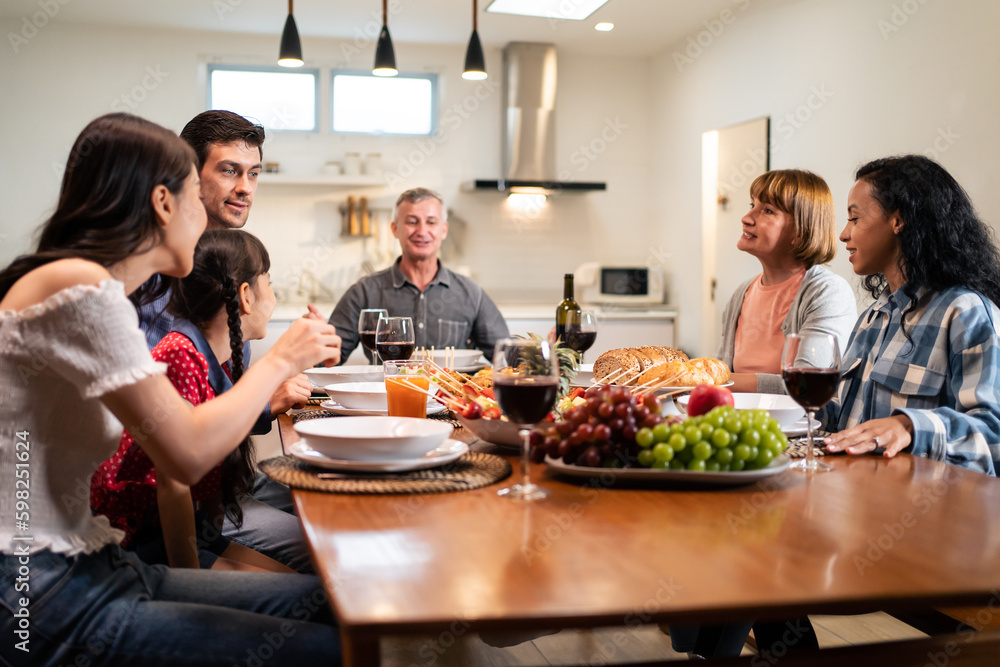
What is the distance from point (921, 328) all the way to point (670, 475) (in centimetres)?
98

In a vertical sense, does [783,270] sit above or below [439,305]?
above

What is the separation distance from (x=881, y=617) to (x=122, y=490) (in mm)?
2459

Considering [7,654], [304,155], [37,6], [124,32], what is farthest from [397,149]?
[7,654]

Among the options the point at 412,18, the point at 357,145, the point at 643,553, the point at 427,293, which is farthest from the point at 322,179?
the point at 643,553

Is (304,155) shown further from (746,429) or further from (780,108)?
(746,429)

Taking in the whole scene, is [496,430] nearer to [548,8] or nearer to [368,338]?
[368,338]

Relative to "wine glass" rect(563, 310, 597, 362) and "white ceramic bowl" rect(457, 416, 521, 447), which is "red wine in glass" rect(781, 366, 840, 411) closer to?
"white ceramic bowl" rect(457, 416, 521, 447)

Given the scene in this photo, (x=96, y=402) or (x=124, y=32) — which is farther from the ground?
(x=124, y=32)

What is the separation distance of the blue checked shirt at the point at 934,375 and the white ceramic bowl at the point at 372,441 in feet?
2.94

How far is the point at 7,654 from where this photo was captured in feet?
3.57

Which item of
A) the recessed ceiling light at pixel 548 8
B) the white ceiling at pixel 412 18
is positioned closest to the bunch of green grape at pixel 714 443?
the recessed ceiling light at pixel 548 8

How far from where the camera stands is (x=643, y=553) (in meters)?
0.93

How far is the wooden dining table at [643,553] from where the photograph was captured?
773 millimetres

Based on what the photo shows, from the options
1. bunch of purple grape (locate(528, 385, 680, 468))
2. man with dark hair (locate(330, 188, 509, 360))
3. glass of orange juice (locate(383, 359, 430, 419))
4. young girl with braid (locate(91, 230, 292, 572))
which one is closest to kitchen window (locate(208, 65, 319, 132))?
man with dark hair (locate(330, 188, 509, 360))
